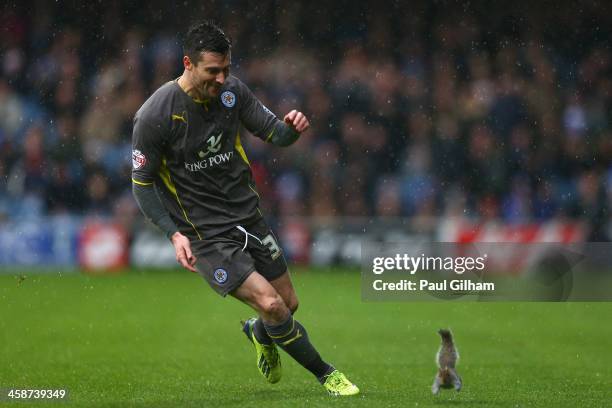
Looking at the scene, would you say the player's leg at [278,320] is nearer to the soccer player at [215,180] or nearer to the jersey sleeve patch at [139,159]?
the soccer player at [215,180]

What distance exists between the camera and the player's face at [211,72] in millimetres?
6109

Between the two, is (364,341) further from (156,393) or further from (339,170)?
(339,170)

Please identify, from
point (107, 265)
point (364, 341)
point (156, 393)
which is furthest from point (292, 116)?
point (107, 265)

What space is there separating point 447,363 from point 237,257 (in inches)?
53.1

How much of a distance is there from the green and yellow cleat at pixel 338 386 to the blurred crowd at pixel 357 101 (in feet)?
33.8

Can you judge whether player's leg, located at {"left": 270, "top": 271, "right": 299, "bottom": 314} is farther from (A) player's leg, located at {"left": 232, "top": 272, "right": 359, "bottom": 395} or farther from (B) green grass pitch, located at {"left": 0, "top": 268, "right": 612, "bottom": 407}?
(B) green grass pitch, located at {"left": 0, "top": 268, "right": 612, "bottom": 407}

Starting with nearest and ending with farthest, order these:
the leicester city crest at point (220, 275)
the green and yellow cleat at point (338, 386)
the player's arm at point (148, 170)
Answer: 1. the player's arm at point (148, 170)
2. the leicester city crest at point (220, 275)
3. the green and yellow cleat at point (338, 386)

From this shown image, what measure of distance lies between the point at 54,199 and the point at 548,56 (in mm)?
8606

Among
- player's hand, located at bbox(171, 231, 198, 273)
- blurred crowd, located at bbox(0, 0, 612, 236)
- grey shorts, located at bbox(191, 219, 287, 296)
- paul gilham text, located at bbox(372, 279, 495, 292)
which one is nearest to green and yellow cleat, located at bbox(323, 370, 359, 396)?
grey shorts, located at bbox(191, 219, 287, 296)

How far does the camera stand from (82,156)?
54.8 ft

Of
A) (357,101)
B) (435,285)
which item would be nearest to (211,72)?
(435,285)

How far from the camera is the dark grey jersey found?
6.26 meters

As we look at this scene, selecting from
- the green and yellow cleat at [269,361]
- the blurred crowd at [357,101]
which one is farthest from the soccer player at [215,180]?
the blurred crowd at [357,101]

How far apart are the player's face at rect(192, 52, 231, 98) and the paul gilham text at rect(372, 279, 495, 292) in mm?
7050
